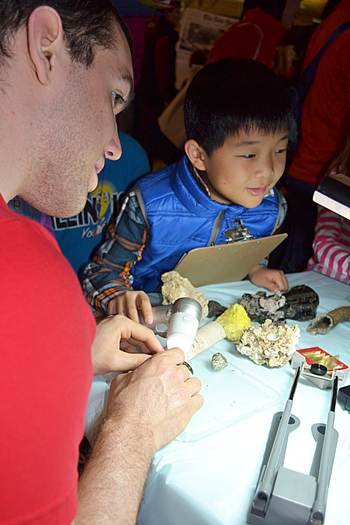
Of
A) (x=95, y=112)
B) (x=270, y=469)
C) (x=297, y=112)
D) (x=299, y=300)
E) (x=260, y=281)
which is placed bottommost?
Answer: (x=260, y=281)

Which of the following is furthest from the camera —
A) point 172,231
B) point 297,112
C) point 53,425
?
point 297,112

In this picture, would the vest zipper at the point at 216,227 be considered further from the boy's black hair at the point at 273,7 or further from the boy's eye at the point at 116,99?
the boy's black hair at the point at 273,7

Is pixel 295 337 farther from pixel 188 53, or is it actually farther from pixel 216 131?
pixel 188 53

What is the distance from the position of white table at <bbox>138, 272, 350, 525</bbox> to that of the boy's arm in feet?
2.27

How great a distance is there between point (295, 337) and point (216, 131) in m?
0.86

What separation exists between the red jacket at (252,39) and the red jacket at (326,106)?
1.12ft

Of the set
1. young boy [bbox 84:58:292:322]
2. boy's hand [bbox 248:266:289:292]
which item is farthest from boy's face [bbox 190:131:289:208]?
boy's hand [bbox 248:266:289:292]

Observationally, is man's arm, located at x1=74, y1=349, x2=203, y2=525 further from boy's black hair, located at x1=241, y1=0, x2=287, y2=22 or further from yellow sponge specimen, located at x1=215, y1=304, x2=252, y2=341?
boy's black hair, located at x1=241, y1=0, x2=287, y2=22

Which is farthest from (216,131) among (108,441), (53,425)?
(53,425)

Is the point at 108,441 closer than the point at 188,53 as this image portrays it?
Yes

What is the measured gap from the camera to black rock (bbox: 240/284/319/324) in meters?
1.29

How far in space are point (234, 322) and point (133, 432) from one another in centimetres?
49

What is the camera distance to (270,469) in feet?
2.30

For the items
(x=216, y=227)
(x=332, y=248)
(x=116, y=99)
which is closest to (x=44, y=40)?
(x=116, y=99)
